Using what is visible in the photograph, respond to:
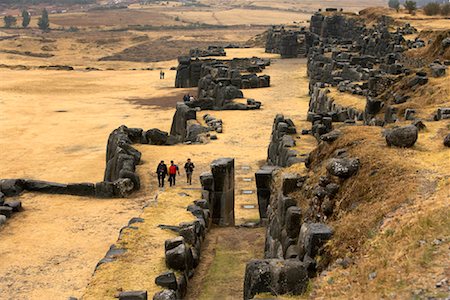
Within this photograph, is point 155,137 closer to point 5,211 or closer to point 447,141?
point 5,211

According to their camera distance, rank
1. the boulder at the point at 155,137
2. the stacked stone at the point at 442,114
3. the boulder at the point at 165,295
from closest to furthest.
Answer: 1. the boulder at the point at 165,295
2. the stacked stone at the point at 442,114
3. the boulder at the point at 155,137

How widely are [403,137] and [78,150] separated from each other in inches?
1378

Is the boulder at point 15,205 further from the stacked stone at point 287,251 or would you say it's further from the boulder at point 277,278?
the boulder at point 277,278

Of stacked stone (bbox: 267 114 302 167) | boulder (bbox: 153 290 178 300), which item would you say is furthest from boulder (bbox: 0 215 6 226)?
boulder (bbox: 153 290 178 300)

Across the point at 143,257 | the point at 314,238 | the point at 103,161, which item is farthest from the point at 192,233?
the point at 103,161

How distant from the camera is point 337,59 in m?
69.9

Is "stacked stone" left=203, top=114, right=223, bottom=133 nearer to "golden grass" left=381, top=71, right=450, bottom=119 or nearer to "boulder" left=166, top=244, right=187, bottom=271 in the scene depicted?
"golden grass" left=381, top=71, right=450, bottom=119

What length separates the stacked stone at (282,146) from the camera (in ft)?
102

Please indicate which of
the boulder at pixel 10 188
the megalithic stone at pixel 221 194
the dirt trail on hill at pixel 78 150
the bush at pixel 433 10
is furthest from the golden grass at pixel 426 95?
the bush at pixel 433 10

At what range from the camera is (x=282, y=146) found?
3350cm

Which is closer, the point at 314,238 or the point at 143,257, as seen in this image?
the point at 314,238

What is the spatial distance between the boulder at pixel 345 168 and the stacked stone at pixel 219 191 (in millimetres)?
9779

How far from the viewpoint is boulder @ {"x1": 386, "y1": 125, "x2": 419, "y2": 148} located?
20.8 m

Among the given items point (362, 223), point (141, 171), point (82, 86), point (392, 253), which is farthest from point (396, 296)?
point (82, 86)
